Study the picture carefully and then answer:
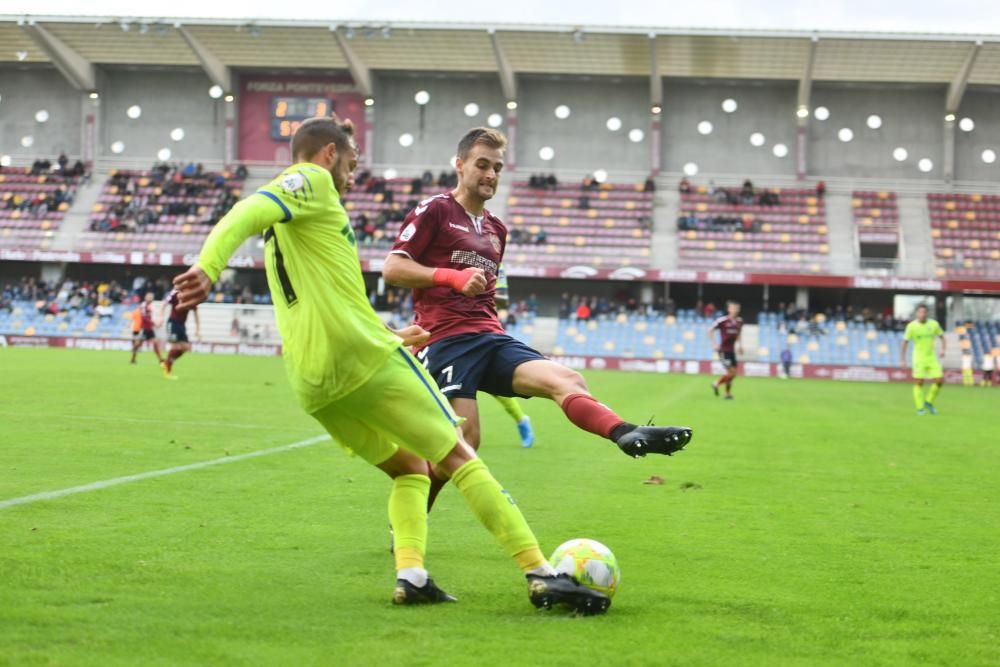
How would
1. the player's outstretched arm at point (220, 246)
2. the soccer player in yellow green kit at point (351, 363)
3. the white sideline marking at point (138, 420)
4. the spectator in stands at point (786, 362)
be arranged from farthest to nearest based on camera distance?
the spectator in stands at point (786, 362) → the white sideline marking at point (138, 420) → the soccer player in yellow green kit at point (351, 363) → the player's outstretched arm at point (220, 246)

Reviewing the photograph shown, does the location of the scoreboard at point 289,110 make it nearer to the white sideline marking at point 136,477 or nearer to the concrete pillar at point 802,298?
the concrete pillar at point 802,298

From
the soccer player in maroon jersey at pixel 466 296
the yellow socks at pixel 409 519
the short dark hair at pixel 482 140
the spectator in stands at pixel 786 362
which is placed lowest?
the spectator in stands at pixel 786 362

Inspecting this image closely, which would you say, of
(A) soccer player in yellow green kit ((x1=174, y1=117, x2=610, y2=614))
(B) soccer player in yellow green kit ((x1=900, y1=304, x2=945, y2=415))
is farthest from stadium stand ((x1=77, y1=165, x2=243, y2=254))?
(A) soccer player in yellow green kit ((x1=174, y1=117, x2=610, y2=614))

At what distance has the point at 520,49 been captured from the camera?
47531 millimetres

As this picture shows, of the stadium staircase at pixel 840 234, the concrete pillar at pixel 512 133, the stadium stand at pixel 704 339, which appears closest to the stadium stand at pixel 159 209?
the concrete pillar at pixel 512 133

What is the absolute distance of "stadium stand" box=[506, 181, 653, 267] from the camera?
1866 inches

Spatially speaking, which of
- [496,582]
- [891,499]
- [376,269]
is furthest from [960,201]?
[496,582]

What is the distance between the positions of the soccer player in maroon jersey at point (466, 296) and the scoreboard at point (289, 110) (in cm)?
4640

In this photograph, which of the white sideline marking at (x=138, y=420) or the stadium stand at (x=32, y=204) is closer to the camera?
the white sideline marking at (x=138, y=420)

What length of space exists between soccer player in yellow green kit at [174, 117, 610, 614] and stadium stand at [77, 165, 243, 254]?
43.9 meters

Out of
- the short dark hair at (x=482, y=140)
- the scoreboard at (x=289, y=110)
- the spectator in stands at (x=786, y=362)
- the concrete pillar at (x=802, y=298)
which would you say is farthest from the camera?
the scoreboard at (x=289, y=110)

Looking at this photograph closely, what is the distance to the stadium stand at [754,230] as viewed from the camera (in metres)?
46.6

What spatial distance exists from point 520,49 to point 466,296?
42969 millimetres

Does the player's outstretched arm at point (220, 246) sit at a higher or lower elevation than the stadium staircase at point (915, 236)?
lower
